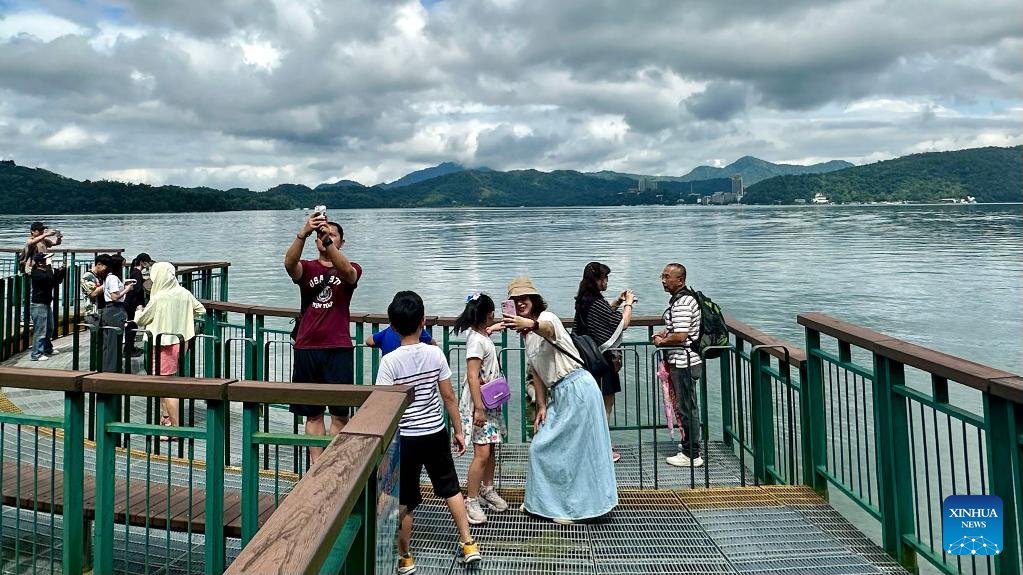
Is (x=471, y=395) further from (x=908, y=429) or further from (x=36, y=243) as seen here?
(x=36, y=243)

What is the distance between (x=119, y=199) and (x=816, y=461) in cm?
20921

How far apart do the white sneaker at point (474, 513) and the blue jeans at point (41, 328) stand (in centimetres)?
886

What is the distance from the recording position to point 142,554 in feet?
15.9

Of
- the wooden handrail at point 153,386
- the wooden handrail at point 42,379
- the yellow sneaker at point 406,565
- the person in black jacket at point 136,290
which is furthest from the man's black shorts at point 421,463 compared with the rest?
the person in black jacket at point 136,290

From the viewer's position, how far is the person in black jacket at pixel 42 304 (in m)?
10.6

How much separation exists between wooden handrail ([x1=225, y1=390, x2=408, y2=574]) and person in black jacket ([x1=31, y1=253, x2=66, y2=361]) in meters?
10.2

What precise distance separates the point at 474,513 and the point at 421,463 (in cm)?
92

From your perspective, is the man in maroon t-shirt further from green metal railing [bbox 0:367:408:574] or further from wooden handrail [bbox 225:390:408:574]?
wooden handrail [bbox 225:390:408:574]

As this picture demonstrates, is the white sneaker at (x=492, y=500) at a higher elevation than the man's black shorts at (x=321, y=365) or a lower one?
lower

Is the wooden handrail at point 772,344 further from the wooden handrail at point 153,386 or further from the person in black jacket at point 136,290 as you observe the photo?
the person in black jacket at point 136,290

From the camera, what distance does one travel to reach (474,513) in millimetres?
5055

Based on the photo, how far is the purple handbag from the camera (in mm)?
5086

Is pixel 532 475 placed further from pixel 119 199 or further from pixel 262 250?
pixel 119 199

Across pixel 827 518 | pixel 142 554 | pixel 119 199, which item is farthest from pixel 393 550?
pixel 119 199
